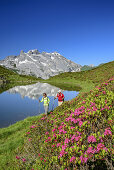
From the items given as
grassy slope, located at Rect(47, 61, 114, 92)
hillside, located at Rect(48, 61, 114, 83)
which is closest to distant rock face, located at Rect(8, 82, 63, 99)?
grassy slope, located at Rect(47, 61, 114, 92)

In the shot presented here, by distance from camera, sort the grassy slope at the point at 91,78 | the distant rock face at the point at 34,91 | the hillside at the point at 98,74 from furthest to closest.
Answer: the hillside at the point at 98,74 → the grassy slope at the point at 91,78 → the distant rock face at the point at 34,91

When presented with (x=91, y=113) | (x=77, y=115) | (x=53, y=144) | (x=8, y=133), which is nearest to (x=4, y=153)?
(x=8, y=133)

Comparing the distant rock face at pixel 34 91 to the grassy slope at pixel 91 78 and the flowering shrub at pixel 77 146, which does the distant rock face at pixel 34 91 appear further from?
the flowering shrub at pixel 77 146

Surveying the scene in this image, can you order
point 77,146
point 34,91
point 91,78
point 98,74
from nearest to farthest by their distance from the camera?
point 77,146, point 34,91, point 91,78, point 98,74

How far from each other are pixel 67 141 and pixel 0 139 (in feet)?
33.7

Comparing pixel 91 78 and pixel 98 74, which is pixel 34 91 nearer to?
pixel 91 78

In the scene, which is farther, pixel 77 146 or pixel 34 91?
pixel 34 91

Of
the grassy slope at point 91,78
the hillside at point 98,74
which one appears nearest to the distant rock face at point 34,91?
the grassy slope at point 91,78

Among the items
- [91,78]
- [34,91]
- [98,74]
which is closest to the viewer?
[34,91]

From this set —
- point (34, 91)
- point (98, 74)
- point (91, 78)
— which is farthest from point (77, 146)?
point (98, 74)

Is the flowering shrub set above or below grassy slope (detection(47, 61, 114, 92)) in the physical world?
below

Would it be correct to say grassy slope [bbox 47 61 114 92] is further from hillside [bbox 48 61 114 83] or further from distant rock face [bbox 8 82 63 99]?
distant rock face [bbox 8 82 63 99]

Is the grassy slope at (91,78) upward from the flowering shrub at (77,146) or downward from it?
upward

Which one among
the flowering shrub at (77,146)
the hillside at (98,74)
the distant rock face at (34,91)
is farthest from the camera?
the hillside at (98,74)
